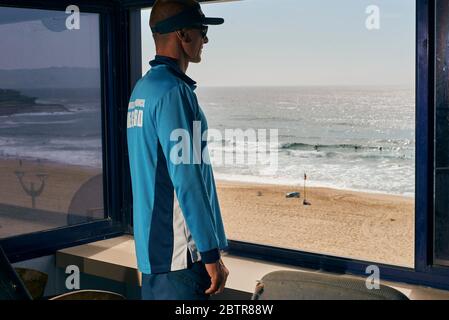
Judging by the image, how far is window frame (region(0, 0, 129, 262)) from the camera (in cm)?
331

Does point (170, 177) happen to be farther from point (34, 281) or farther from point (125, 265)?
point (34, 281)

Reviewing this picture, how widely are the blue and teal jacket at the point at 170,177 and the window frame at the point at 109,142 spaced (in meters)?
1.50

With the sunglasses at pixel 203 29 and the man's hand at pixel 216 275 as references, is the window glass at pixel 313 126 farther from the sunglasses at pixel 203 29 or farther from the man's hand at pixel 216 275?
the man's hand at pixel 216 275

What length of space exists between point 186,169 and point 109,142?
183 cm

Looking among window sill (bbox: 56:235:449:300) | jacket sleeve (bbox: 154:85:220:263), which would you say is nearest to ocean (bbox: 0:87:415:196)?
window sill (bbox: 56:235:449:300)

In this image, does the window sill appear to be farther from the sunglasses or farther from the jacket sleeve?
the sunglasses

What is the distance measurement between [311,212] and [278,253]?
15223 mm

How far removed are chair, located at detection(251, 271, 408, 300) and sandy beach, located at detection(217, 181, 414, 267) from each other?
13.0 meters

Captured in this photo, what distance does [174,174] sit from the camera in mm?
1772

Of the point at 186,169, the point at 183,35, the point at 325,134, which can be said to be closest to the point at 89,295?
the point at 186,169

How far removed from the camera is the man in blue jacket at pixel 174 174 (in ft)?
5.82

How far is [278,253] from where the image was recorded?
9.53 ft
